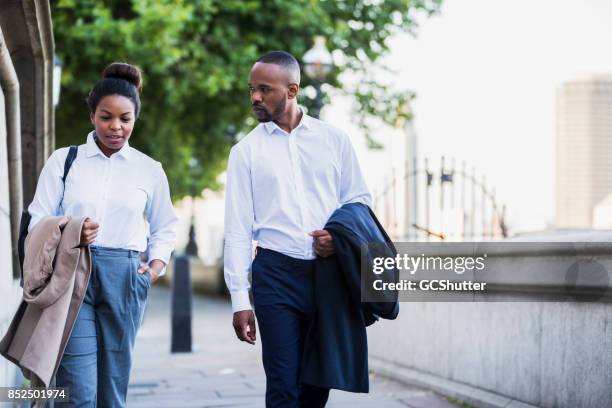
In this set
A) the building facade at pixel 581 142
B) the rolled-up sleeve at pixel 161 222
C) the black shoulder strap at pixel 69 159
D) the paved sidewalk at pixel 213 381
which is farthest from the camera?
the building facade at pixel 581 142

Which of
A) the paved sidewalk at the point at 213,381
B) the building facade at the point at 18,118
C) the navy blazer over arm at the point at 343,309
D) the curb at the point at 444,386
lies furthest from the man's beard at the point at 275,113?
the paved sidewalk at the point at 213,381

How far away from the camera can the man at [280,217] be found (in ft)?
11.6

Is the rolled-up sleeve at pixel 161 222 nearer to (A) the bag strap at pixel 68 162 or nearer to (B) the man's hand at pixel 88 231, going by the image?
(A) the bag strap at pixel 68 162

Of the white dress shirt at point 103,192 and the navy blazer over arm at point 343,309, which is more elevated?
the white dress shirt at point 103,192

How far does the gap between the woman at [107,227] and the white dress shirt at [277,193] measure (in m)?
0.43

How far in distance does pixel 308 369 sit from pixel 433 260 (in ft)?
10.1

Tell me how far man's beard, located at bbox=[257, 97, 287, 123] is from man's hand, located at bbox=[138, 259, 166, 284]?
816mm

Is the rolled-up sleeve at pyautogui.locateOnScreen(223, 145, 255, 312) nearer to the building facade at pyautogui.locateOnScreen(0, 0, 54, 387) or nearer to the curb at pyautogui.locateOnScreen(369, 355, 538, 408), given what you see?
the building facade at pyautogui.locateOnScreen(0, 0, 54, 387)

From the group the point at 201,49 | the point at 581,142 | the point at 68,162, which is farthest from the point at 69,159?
the point at 581,142

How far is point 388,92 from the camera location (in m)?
17.3

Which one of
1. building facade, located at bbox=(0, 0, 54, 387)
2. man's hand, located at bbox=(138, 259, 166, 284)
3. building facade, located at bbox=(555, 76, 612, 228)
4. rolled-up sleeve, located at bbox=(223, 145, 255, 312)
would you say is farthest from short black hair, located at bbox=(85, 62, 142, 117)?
building facade, located at bbox=(555, 76, 612, 228)

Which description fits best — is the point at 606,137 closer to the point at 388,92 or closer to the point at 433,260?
the point at 388,92

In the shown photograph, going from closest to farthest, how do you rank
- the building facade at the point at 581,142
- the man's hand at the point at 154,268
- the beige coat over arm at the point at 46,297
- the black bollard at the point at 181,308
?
the beige coat over arm at the point at 46,297, the man's hand at the point at 154,268, the black bollard at the point at 181,308, the building facade at the point at 581,142

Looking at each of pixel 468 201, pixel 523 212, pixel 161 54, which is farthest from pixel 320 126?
pixel 161 54
